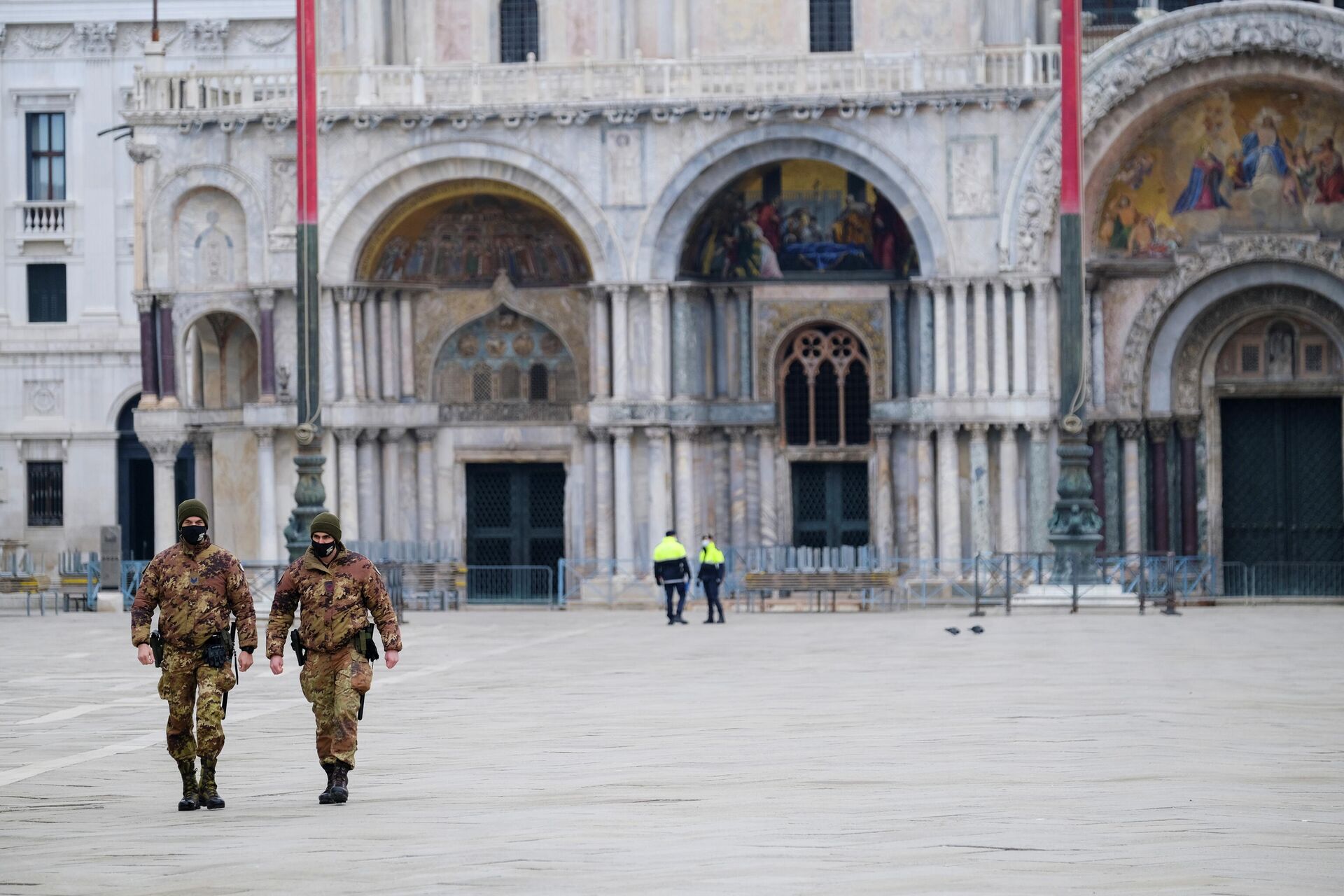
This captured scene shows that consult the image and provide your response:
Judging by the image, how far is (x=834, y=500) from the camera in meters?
42.8

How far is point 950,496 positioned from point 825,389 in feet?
12.8

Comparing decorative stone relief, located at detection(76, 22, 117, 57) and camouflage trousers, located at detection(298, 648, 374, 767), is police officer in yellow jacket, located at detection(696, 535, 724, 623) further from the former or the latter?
decorative stone relief, located at detection(76, 22, 117, 57)

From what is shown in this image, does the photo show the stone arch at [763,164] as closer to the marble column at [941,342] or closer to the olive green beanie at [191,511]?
the marble column at [941,342]

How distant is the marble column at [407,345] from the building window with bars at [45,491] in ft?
48.4

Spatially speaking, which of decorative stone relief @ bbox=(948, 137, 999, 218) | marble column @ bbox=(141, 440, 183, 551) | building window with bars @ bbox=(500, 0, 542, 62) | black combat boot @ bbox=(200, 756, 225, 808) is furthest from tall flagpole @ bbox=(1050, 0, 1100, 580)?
black combat boot @ bbox=(200, 756, 225, 808)

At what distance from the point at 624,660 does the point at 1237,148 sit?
57.3 ft

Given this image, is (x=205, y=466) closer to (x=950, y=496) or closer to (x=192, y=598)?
(x=950, y=496)

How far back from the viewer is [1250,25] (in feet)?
126

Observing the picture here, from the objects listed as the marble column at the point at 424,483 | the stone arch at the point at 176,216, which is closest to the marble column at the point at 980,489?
the marble column at the point at 424,483

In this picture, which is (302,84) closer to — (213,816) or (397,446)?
(397,446)

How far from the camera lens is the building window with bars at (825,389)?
140 ft

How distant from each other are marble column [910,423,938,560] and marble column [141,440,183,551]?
1267 cm

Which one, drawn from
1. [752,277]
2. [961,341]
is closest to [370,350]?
[752,277]

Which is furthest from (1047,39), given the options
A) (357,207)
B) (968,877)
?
(968,877)
